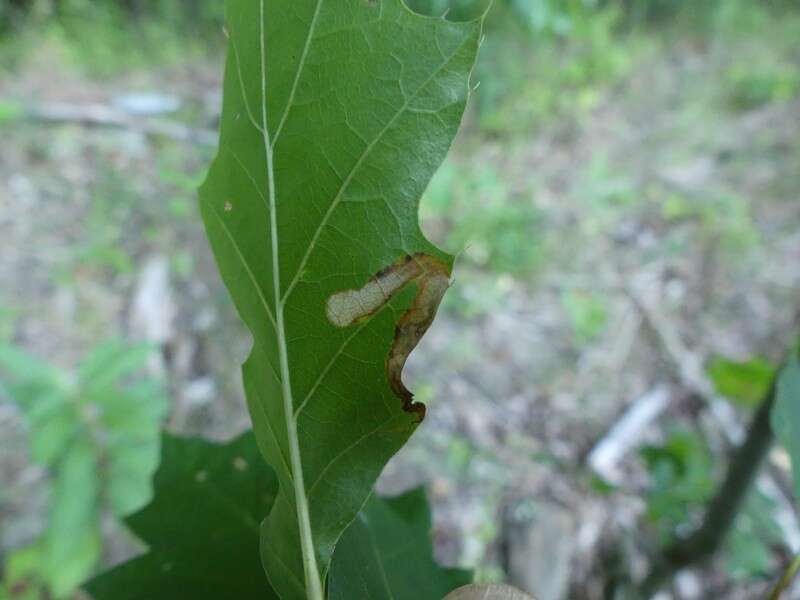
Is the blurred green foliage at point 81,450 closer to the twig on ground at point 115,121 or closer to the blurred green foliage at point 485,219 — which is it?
the blurred green foliage at point 485,219

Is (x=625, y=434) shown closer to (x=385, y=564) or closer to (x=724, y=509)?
(x=724, y=509)

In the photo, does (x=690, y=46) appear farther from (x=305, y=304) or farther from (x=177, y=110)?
(x=305, y=304)

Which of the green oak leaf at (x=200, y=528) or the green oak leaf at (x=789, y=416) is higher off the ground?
the green oak leaf at (x=200, y=528)

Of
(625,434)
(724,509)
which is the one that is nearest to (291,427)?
(724,509)

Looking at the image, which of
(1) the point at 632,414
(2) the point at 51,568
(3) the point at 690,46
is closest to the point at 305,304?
(2) the point at 51,568

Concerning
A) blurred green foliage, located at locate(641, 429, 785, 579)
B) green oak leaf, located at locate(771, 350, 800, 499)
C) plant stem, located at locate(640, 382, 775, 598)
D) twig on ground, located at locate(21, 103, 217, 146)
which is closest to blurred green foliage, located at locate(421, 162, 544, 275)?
twig on ground, located at locate(21, 103, 217, 146)

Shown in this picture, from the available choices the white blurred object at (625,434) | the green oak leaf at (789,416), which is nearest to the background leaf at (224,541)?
the green oak leaf at (789,416)
